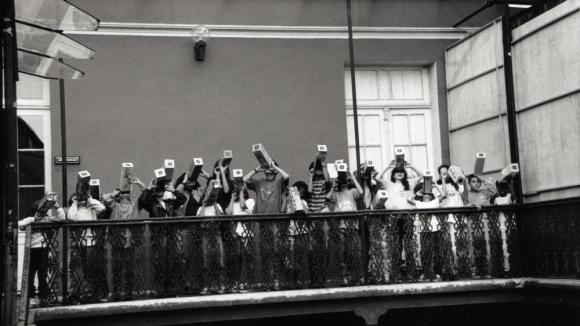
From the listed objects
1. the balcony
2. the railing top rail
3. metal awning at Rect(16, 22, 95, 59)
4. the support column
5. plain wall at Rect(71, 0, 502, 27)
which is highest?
plain wall at Rect(71, 0, 502, 27)

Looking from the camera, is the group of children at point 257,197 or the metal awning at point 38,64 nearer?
the metal awning at point 38,64

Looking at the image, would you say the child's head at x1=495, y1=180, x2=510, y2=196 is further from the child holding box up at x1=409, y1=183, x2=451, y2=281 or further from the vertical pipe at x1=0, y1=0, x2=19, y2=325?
the vertical pipe at x1=0, y1=0, x2=19, y2=325

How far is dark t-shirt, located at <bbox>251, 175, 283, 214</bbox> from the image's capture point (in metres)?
10.7

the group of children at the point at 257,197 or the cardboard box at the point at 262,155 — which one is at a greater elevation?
the cardboard box at the point at 262,155

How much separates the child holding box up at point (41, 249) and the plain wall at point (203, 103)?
215cm

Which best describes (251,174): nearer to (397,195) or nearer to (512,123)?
(397,195)

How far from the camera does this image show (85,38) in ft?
42.9

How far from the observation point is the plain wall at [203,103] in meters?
13.0

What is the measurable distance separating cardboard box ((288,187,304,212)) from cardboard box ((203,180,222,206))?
0.99 m

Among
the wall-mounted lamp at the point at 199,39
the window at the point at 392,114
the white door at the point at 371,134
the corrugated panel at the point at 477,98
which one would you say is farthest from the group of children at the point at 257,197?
the wall-mounted lamp at the point at 199,39

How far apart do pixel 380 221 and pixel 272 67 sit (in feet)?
14.4

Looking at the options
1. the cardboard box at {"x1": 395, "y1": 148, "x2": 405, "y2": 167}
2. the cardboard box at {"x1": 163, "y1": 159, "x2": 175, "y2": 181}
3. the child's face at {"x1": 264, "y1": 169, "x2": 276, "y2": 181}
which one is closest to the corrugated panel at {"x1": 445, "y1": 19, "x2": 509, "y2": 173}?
the cardboard box at {"x1": 395, "y1": 148, "x2": 405, "y2": 167}

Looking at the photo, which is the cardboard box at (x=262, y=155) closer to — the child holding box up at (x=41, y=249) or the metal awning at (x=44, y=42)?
the child holding box up at (x=41, y=249)

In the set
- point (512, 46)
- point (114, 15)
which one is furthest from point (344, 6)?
point (114, 15)
